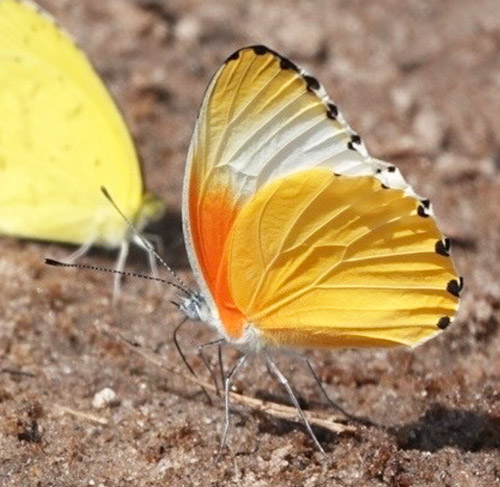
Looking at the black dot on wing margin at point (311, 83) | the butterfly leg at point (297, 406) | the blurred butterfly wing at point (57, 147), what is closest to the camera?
the black dot on wing margin at point (311, 83)

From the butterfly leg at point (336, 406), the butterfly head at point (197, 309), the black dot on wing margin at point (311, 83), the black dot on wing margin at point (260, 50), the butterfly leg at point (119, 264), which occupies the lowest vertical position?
the butterfly leg at point (119, 264)

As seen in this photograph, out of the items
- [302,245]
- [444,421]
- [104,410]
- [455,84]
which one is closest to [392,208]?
[302,245]

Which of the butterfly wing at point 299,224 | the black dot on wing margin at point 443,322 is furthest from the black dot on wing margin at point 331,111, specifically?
the black dot on wing margin at point 443,322

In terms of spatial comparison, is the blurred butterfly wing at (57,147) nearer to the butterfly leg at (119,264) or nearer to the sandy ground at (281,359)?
the butterfly leg at (119,264)

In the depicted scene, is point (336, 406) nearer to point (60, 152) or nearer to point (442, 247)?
point (442, 247)

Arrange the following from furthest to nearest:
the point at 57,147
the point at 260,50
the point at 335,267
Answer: the point at 57,147 < the point at 335,267 < the point at 260,50

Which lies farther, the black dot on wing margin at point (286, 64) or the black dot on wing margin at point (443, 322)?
the black dot on wing margin at point (443, 322)

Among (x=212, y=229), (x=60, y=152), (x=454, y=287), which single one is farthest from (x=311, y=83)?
(x=60, y=152)
